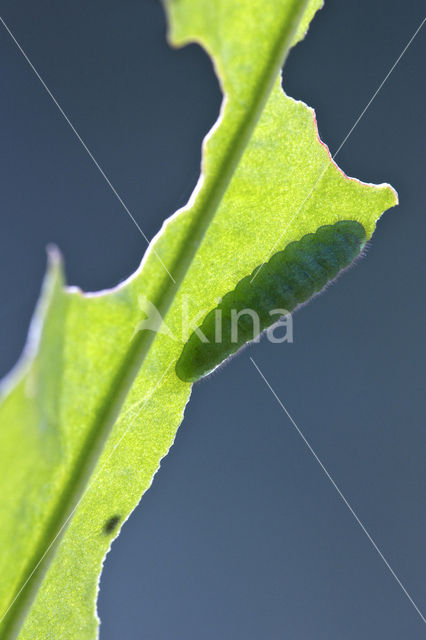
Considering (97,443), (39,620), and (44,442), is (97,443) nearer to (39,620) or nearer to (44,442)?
(44,442)

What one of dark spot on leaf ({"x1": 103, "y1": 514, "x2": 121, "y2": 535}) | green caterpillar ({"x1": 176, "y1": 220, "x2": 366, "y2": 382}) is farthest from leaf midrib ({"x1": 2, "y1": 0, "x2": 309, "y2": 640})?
green caterpillar ({"x1": 176, "y1": 220, "x2": 366, "y2": 382})

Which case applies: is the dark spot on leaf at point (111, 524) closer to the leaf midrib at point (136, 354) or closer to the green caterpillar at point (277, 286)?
the leaf midrib at point (136, 354)

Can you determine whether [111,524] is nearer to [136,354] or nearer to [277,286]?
[136,354]

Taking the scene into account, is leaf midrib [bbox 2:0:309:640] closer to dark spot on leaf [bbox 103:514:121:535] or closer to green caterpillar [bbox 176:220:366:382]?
dark spot on leaf [bbox 103:514:121:535]

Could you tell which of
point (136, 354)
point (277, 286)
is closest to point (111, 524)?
point (136, 354)

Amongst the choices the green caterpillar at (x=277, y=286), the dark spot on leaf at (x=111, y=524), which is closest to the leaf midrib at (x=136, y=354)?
the dark spot on leaf at (x=111, y=524)

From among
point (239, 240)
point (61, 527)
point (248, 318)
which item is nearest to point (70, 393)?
point (61, 527)
